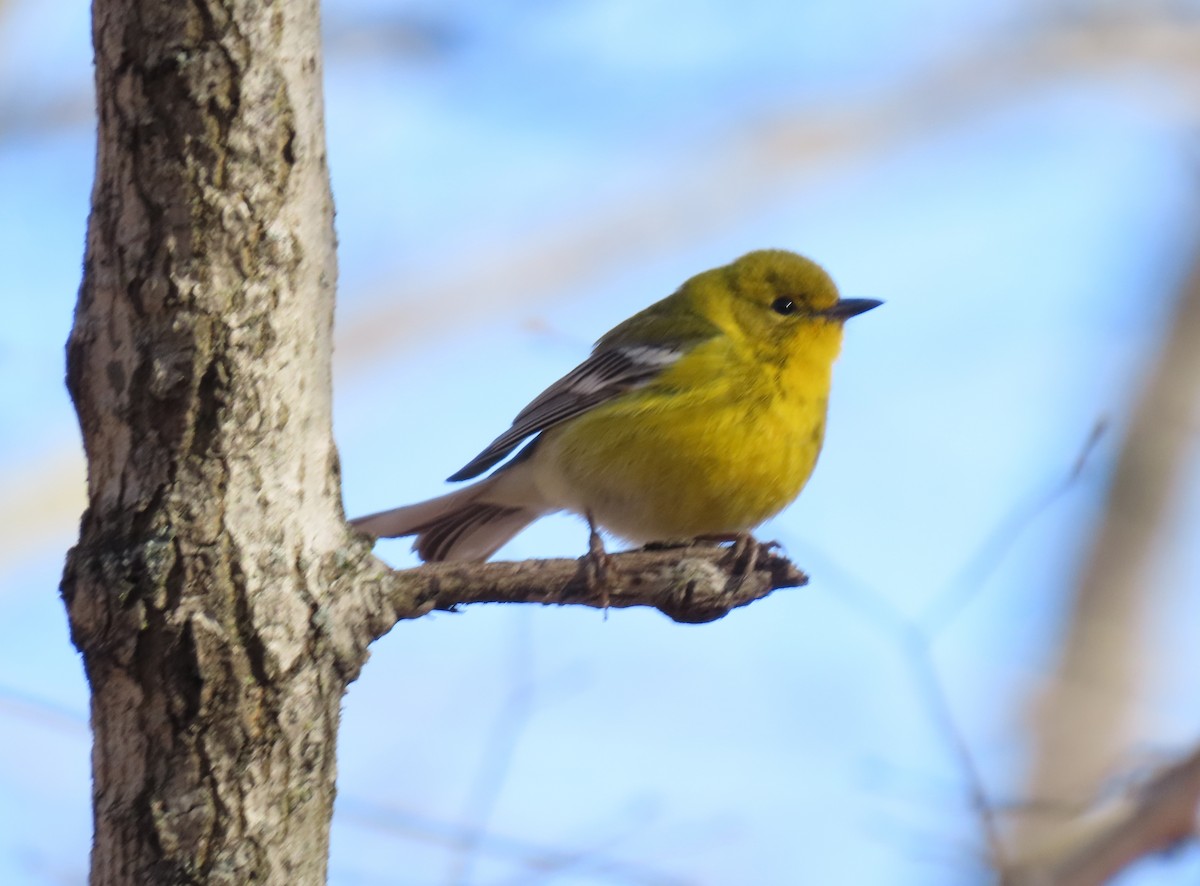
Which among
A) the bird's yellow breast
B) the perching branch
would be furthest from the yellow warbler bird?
the perching branch

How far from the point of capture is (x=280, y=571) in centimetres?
273

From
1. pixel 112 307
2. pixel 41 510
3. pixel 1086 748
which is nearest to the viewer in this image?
pixel 112 307

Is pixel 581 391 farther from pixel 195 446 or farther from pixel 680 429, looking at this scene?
pixel 195 446

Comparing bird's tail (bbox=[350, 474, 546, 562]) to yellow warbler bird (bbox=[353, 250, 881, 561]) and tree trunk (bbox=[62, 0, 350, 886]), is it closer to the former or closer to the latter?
yellow warbler bird (bbox=[353, 250, 881, 561])

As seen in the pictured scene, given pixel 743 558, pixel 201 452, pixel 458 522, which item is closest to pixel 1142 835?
pixel 743 558

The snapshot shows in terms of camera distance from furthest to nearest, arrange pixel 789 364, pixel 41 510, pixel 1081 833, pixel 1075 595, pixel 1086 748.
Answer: pixel 1075 595 < pixel 1086 748 < pixel 41 510 < pixel 1081 833 < pixel 789 364

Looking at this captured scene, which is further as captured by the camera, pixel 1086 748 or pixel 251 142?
pixel 1086 748

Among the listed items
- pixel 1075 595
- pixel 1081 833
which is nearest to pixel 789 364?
pixel 1081 833

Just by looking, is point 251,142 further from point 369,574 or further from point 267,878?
point 267,878

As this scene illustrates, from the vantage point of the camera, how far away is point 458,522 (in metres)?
5.27

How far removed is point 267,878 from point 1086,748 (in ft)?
25.0

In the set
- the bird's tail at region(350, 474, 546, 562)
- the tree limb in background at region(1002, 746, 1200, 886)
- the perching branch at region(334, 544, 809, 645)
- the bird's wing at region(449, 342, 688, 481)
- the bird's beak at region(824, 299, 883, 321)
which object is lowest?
the tree limb in background at region(1002, 746, 1200, 886)

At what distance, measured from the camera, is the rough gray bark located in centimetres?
259

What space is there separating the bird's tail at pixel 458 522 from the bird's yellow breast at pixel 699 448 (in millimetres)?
393
